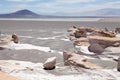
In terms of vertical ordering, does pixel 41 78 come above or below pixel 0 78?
below

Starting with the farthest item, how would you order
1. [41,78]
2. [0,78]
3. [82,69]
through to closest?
[82,69] < [41,78] < [0,78]

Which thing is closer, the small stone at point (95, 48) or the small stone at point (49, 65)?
the small stone at point (49, 65)

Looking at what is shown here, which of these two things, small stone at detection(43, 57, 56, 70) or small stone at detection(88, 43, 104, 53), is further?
small stone at detection(88, 43, 104, 53)

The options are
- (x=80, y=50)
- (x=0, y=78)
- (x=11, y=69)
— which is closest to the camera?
(x=0, y=78)

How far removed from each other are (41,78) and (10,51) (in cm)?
1667

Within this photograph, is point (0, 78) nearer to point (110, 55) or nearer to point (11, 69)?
point (11, 69)

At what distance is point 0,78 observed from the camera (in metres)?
13.3

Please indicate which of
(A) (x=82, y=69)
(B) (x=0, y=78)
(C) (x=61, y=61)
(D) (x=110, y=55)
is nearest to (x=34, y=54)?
(C) (x=61, y=61)

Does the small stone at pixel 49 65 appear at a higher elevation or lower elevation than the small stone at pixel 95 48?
higher

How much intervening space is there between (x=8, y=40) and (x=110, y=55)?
15436mm

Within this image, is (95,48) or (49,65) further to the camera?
(95,48)

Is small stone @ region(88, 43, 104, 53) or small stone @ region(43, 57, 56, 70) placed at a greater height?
small stone @ region(43, 57, 56, 70)

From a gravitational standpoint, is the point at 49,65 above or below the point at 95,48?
above

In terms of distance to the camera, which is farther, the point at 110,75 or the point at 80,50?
the point at 80,50
